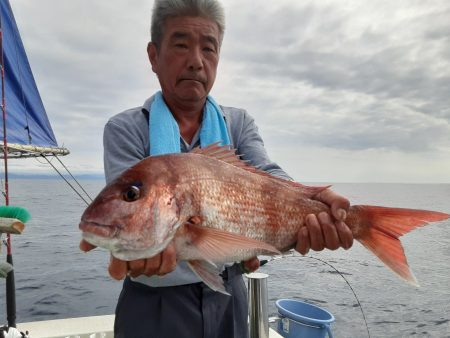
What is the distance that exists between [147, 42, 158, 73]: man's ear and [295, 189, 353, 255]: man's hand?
1.62 m

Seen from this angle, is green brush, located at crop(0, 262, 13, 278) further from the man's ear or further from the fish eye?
the man's ear

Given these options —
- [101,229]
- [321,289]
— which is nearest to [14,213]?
[101,229]

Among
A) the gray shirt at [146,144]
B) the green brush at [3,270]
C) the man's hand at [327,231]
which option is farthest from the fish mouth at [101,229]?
the green brush at [3,270]

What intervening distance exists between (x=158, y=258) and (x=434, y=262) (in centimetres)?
2273

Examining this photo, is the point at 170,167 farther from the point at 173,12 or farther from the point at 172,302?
the point at 173,12

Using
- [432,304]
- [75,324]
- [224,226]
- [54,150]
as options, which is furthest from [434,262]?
[224,226]

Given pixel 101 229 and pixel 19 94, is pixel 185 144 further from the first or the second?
pixel 19 94

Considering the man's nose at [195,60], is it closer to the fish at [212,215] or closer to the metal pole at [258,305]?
the fish at [212,215]

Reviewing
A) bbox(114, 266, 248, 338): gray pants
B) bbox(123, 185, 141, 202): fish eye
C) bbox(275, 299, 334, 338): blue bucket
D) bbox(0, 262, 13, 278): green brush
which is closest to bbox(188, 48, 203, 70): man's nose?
bbox(123, 185, 141, 202): fish eye

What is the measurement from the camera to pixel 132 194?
1808mm

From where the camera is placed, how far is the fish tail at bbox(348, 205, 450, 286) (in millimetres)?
2191

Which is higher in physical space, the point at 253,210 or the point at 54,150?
the point at 54,150

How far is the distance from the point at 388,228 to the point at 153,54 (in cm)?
206

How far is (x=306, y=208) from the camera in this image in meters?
2.34
